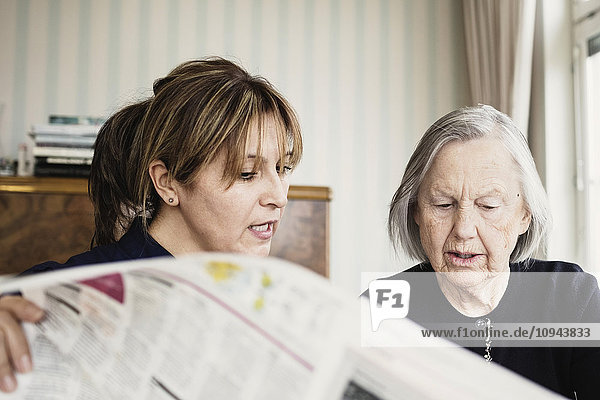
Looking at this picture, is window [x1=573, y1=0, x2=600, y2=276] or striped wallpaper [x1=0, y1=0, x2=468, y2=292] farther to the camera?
striped wallpaper [x1=0, y1=0, x2=468, y2=292]

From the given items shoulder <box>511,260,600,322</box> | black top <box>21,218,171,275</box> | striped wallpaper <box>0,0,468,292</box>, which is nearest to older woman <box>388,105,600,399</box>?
shoulder <box>511,260,600,322</box>

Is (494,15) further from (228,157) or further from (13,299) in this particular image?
(13,299)

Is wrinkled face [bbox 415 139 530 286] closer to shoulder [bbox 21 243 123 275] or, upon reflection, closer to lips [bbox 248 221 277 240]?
lips [bbox 248 221 277 240]

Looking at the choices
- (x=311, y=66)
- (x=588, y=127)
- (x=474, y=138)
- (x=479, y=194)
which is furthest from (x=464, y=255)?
(x=311, y=66)

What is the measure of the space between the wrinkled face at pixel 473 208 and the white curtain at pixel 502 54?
139cm

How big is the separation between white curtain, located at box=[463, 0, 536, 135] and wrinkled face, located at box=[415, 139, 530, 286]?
1.39 m

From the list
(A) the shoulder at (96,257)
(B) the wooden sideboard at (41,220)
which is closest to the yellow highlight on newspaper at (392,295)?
(A) the shoulder at (96,257)

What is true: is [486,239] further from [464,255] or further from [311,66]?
[311,66]

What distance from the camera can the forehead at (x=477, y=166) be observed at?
3.88 feet

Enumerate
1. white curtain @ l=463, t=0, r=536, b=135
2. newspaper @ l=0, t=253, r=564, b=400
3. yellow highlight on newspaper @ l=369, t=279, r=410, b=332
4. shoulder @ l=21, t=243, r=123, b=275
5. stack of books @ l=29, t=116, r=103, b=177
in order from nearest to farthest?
newspaper @ l=0, t=253, r=564, b=400 → shoulder @ l=21, t=243, r=123, b=275 → yellow highlight on newspaper @ l=369, t=279, r=410, b=332 → stack of books @ l=29, t=116, r=103, b=177 → white curtain @ l=463, t=0, r=536, b=135

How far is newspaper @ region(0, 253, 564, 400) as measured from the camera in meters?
0.40

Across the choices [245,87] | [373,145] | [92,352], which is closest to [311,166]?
[373,145]

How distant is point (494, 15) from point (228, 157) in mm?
2162

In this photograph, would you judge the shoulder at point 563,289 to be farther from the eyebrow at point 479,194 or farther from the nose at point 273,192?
the nose at point 273,192
